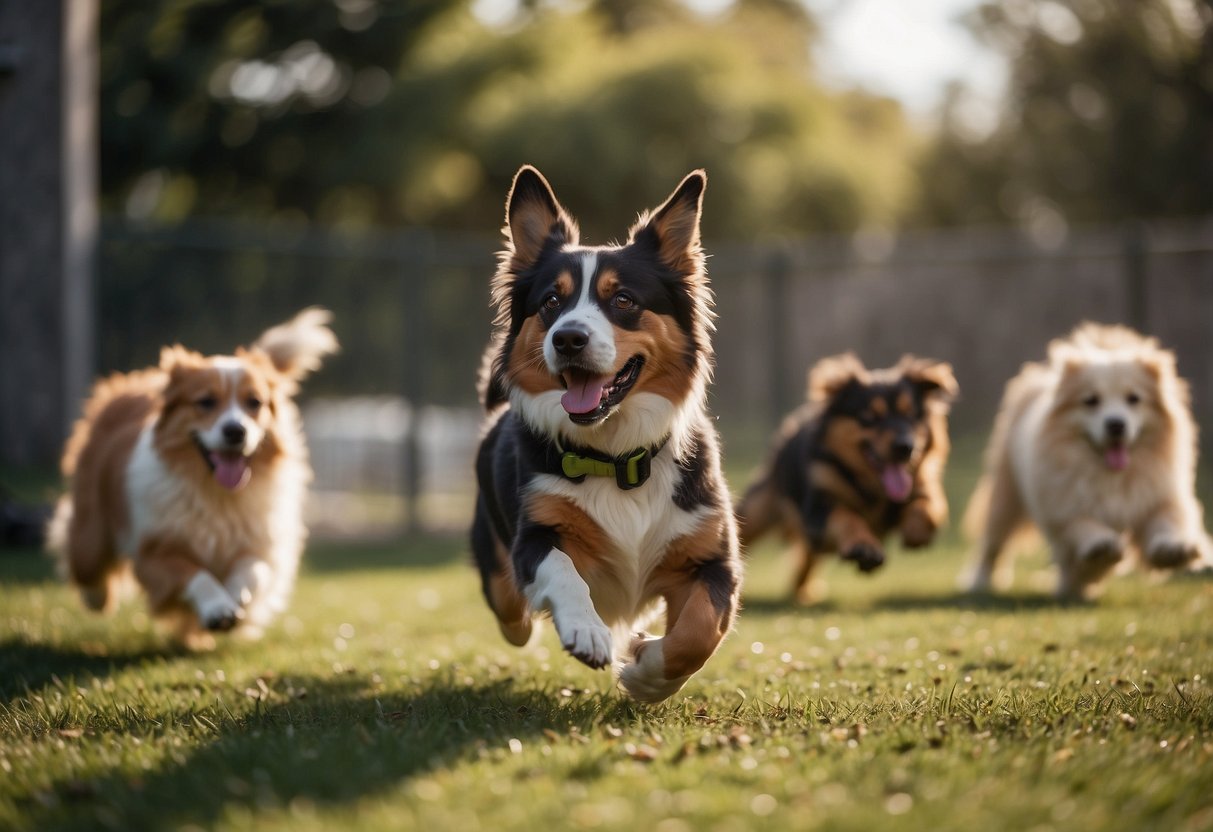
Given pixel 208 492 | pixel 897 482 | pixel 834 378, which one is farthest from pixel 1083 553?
pixel 208 492

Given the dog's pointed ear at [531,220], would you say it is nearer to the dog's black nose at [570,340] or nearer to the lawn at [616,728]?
the dog's black nose at [570,340]

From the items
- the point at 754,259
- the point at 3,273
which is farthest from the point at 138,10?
the point at 754,259

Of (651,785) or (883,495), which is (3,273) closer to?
(883,495)

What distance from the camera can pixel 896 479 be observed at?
280 inches

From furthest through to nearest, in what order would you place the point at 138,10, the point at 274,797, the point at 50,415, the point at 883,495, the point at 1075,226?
the point at 1075,226, the point at 138,10, the point at 50,415, the point at 883,495, the point at 274,797

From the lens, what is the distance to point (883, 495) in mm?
7227

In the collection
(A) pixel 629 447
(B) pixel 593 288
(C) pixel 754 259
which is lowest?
(A) pixel 629 447

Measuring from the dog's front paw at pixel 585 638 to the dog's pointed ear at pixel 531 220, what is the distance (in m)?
1.49

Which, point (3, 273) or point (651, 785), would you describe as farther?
point (3, 273)

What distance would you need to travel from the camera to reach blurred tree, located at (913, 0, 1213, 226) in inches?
1253

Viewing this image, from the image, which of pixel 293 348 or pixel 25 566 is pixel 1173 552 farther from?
pixel 25 566

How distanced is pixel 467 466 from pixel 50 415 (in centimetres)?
477

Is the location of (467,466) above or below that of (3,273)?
below

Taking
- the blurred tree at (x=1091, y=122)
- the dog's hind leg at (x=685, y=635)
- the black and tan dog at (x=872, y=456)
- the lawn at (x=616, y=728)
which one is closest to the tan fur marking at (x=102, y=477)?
the lawn at (x=616, y=728)
